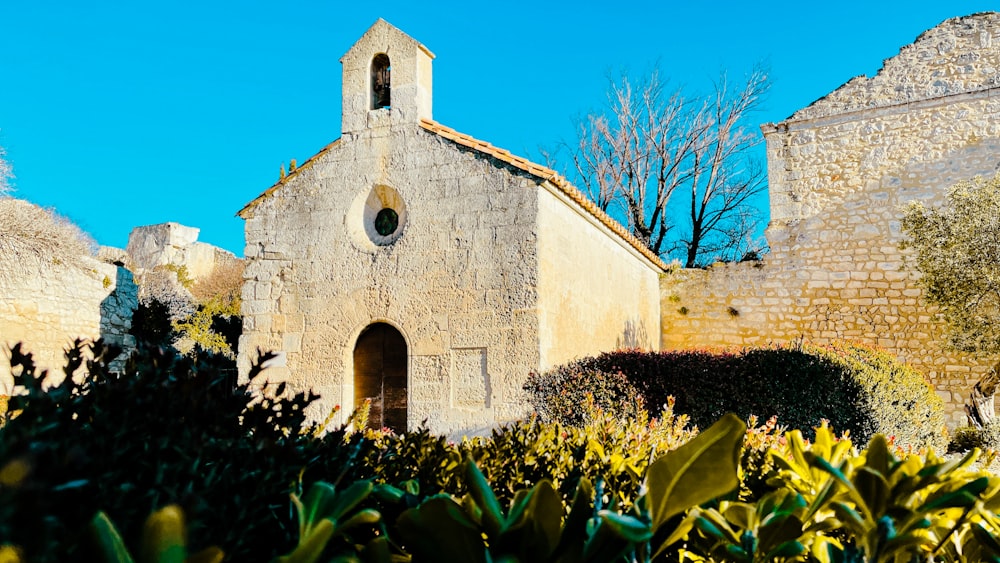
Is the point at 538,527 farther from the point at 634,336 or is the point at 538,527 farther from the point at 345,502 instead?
the point at 634,336

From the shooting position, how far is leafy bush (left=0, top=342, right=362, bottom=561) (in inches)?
38.4

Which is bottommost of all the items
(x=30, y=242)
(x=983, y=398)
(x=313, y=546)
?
(x=983, y=398)

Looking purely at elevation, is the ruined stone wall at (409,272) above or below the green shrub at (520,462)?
above

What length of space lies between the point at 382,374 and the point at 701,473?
8.46 m

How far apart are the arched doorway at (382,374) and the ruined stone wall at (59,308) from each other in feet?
17.6

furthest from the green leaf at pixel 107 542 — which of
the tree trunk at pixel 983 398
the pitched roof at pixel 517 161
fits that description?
the tree trunk at pixel 983 398

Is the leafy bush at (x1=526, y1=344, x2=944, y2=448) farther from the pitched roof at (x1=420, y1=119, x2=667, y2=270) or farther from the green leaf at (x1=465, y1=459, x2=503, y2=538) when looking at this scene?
the green leaf at (x1=465, y1=459, x2=503, y2=538)

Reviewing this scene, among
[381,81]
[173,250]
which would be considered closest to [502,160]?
[381,81]

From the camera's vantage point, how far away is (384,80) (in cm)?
1027

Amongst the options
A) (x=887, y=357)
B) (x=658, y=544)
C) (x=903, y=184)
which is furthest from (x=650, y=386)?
(x=903, y=184)

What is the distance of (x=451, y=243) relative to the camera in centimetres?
919

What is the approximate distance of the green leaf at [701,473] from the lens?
1.34 meters

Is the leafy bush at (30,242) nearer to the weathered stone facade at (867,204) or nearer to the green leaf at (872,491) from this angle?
the weathered stone facade at (867,204)

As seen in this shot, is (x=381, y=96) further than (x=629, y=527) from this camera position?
Yes
